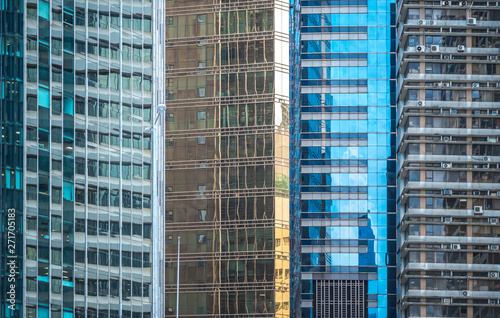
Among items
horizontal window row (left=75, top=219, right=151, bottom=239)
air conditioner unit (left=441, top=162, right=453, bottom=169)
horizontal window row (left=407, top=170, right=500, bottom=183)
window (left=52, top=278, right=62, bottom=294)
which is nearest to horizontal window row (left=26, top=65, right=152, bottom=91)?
horizontal window row (left=75, top=219, right=151, bottom=239)

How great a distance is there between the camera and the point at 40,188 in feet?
301

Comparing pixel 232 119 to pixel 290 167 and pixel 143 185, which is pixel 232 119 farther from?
pixel 143 185

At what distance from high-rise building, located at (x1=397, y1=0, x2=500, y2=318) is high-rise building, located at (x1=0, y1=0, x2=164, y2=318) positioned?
3387cm

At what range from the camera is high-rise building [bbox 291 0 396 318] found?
13512cm

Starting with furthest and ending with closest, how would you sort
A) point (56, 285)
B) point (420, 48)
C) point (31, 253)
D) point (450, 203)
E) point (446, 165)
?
point (420, 48)
point (446, 165)
point (450, 203)
point (56, 285)
point (31, 253)

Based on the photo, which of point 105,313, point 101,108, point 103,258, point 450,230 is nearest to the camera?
point 105,313

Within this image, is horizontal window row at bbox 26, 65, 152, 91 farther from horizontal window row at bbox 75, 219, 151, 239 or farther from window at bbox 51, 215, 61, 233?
horizontal window row at bbox 75, 219, 151, 239

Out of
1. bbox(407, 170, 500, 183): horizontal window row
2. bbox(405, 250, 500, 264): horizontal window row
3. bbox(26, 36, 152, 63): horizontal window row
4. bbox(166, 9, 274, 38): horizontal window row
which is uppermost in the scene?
bbox(166, 9, 274, 38): horizontal window row

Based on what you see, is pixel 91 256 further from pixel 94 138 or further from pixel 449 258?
pixel 449 258

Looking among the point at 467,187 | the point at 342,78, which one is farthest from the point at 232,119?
the point at 467,187

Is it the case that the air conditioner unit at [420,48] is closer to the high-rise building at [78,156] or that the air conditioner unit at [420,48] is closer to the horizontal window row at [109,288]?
the high-rise building at [78,156]

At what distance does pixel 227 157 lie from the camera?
4998 inches

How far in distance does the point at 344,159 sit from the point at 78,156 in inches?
1898

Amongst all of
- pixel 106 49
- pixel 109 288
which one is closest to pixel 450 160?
pixel 106 49
